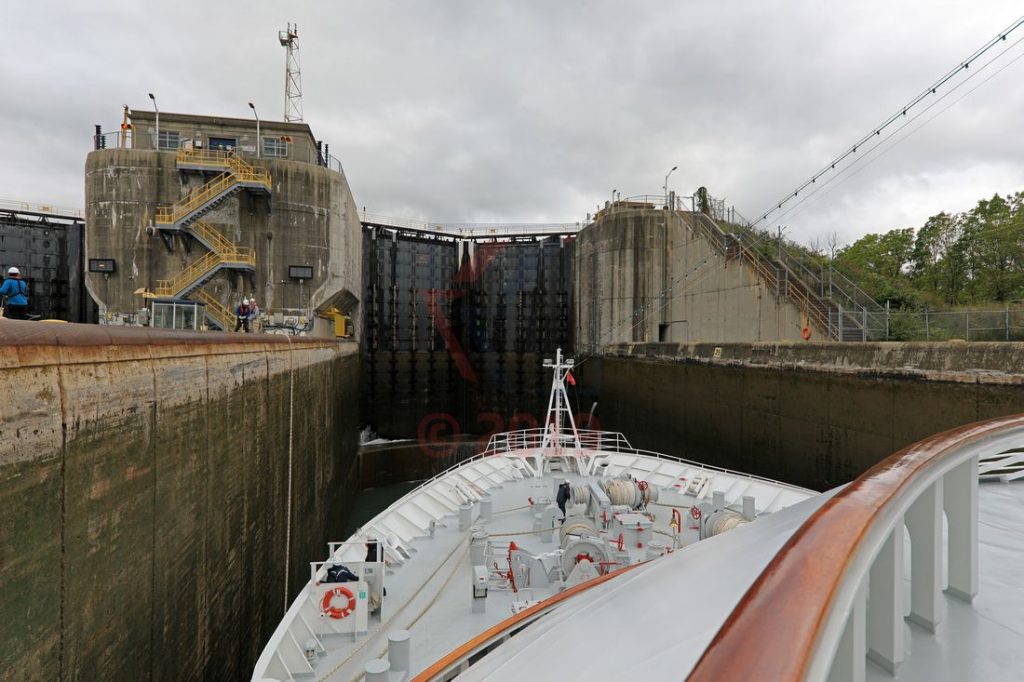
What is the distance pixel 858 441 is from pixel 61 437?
13793mm

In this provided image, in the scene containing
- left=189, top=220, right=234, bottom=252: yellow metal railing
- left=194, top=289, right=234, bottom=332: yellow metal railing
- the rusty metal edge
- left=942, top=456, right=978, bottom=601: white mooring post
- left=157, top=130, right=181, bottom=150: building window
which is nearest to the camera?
left=942, top=456, right=978, bottom=601: white mooring post

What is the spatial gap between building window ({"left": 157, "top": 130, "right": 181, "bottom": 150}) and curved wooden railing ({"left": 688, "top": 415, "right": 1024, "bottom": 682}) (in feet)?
81.1

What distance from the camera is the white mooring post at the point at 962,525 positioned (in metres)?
1.96

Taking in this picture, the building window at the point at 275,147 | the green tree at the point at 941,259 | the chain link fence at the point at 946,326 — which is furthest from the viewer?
the green tree at the point at 941,259

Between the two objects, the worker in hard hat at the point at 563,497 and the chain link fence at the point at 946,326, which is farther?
the chain link fence at the point at 946,326

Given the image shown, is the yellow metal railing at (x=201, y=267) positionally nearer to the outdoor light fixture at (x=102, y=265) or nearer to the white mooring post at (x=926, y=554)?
the outdoor light fixture at (x=102, y=265)

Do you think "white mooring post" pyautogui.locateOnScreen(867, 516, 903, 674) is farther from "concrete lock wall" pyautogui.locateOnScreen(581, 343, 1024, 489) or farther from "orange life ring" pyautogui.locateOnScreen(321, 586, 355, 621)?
"concrete lock wall" pyautogui.locateOnScreen(581, 343, 1024, 489)

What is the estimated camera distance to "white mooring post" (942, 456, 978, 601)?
6.44 feet

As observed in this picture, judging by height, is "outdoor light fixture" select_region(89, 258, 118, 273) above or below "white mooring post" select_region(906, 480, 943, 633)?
above

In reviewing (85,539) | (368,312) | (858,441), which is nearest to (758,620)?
(85,539)

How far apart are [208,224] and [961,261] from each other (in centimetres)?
3525

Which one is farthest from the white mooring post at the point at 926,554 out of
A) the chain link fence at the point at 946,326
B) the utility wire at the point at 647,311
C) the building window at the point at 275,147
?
the building window at the point at 275,147

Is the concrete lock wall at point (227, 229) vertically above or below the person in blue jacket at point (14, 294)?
above

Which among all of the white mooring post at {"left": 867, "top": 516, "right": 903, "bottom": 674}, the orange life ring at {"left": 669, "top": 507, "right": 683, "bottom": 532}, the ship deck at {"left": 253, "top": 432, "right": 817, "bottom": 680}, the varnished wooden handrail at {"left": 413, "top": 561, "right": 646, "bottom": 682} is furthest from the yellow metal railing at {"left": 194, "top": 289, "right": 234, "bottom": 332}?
the white mooring post at {"left": 867, "top": 516, "right": 903, "bottom": 674}
